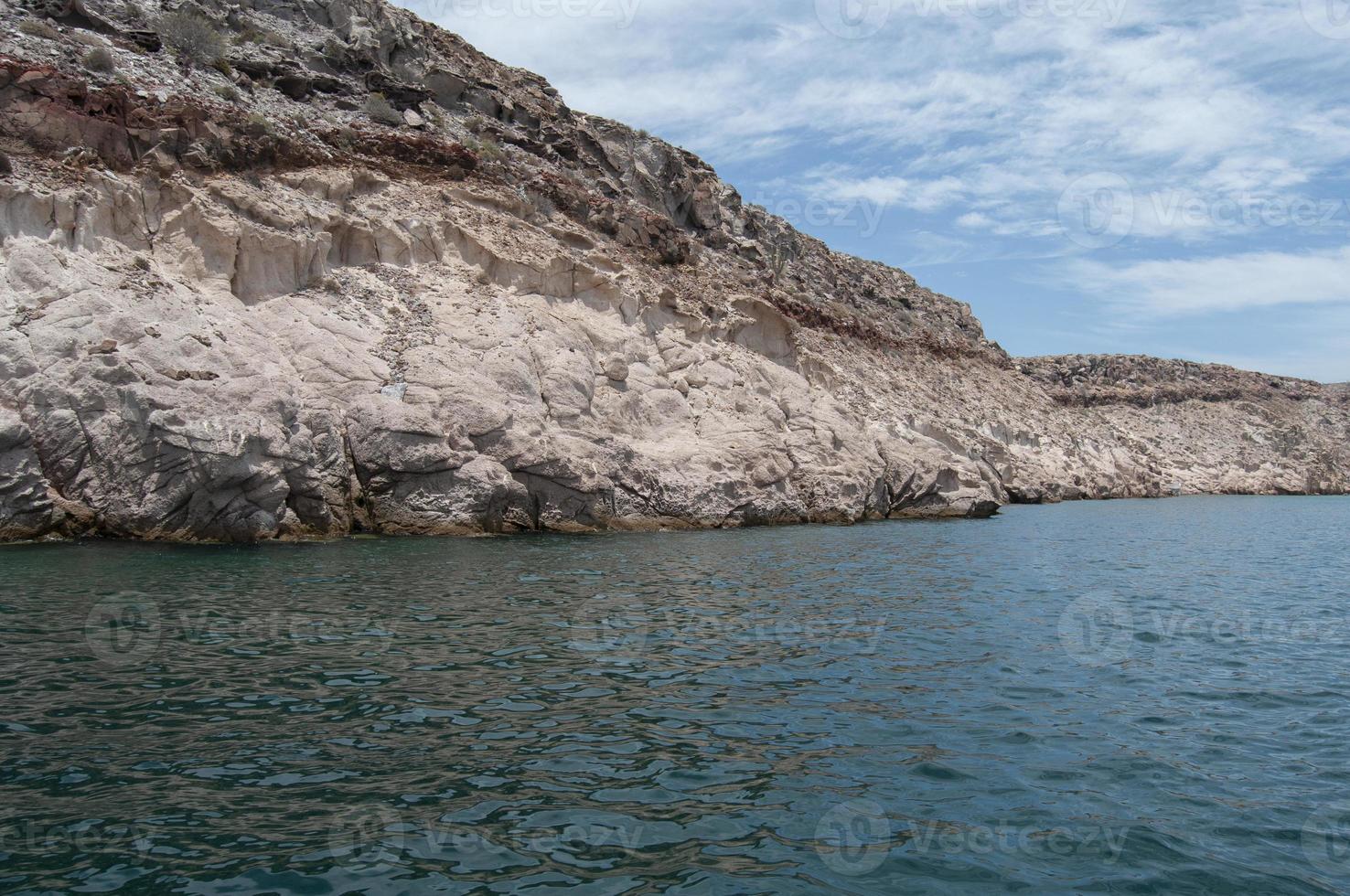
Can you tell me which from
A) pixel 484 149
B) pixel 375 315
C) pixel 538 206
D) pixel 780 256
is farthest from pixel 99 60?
pixel 780 256

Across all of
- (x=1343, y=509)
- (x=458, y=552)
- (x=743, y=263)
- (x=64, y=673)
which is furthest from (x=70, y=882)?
(x=1343, y=509)

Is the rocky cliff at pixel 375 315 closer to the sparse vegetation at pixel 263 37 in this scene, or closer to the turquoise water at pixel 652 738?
the sparse vegetation at pixel 263 37

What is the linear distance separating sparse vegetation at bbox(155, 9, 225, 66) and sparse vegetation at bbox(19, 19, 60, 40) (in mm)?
3498

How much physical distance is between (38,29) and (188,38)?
4909 millimetres

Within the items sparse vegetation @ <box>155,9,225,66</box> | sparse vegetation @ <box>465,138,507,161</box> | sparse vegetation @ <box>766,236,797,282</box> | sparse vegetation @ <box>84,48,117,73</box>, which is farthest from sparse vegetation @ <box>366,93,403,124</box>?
sparse vegetation @ <box>766,236,797,282</box>

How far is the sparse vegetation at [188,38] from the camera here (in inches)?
1228

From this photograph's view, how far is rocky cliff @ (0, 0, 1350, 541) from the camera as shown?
21.4 meters

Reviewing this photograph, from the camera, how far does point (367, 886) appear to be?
18.1 feet

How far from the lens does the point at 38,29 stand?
89.7 ft

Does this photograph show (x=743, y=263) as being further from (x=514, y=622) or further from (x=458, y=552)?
(x=514, y=622)

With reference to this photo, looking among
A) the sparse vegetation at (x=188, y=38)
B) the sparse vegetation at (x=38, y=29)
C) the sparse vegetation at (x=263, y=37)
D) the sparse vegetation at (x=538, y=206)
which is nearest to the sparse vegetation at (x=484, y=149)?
the sparse vegetation at (x=538, y=206)

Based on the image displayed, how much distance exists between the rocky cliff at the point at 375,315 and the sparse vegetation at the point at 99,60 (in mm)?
63

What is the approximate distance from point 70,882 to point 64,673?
5.21 meters

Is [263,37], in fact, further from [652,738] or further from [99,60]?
[652,738]
